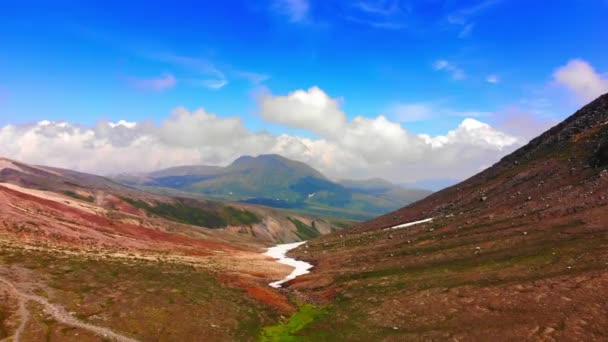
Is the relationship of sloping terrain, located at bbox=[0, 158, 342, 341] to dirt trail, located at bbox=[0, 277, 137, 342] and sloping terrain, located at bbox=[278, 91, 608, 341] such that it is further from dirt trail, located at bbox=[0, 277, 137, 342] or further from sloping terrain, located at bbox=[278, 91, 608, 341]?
sloping terrain, located at bbox=[278, 91, 608, 341]

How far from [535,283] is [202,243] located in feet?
343

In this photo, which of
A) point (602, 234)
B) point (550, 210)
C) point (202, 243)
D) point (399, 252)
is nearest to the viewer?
point (602, 234)

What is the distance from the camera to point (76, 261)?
64.1m

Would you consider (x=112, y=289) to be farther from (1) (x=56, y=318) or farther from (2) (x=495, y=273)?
(2) (x=495, y=273)

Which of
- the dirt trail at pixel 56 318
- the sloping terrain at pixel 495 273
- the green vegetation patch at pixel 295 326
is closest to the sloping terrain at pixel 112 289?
the dirt trail at pixel 56 318

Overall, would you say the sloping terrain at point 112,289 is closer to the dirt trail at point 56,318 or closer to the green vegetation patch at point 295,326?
the dirt trail at point 56,318

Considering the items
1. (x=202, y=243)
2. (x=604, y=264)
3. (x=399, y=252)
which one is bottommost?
(x=202, y=243)

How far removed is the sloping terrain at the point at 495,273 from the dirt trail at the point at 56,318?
18.2m

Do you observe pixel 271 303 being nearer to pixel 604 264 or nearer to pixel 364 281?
pixel 364 281

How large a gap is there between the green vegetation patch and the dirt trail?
44.1 feet

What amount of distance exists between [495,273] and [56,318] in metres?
48.8

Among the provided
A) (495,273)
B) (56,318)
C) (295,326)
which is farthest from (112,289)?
(495,273)

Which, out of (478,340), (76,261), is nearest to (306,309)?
(478,340)

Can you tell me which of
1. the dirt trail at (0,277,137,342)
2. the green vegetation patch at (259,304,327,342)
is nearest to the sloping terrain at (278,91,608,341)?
the green vegetation patch at (259,304,327,342)
